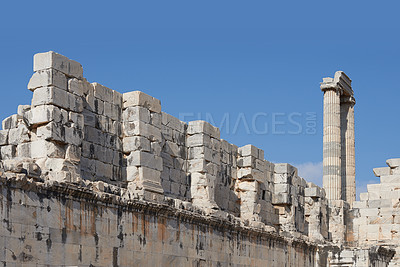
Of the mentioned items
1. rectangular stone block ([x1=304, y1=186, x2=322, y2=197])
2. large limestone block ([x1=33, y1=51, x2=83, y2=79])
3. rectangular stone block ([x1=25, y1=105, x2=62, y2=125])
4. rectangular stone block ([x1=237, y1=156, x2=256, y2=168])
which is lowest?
rectangular stone block ([x1=304, y1=186, x2=322, y2=197])

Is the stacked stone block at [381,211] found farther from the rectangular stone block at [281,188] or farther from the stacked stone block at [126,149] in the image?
the stacked stone block at [126,149]

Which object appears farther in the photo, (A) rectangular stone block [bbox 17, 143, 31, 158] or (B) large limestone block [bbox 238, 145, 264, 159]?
(B) large limestone block [bbox 238, 145, 264, 159]

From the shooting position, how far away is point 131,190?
1429 cm

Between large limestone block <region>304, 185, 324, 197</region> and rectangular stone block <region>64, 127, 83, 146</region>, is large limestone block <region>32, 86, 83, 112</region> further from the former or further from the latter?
large limestone block <region>304, 185, 324, 197</region>

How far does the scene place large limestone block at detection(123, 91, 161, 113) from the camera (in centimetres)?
1504

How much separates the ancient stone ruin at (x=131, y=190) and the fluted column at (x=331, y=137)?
35.8ft

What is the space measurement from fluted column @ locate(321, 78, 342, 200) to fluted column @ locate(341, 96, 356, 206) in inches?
64.2

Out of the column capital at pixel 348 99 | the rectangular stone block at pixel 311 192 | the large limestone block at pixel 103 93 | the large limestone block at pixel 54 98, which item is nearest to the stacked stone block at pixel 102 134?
the large limestone block at pixel 103 93

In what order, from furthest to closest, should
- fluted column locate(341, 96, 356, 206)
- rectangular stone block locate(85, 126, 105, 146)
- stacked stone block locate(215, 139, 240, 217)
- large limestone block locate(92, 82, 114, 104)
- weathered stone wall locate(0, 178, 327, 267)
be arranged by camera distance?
fluted column locate(341, 96, 356, 206) → stacked stone block locate(215, 139, 240, 217) → large limestone block locate(92, 82, 114, 104) → rectangular stone block locate(85, 126, 105, 146) → weathered stone wall locate(0, 178, 327, 267)

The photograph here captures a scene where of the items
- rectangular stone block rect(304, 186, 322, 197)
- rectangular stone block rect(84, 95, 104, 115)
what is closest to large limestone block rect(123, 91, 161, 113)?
rectangular stone block rect(84, 95, 104, 115)

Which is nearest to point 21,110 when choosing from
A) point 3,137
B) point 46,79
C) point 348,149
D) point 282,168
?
point 3,137

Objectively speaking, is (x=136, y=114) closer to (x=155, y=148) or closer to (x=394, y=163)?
(x=155, y=148)

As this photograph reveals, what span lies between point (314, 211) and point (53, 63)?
41.4ft

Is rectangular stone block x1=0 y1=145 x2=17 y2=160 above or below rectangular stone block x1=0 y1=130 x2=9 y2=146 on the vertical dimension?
below
